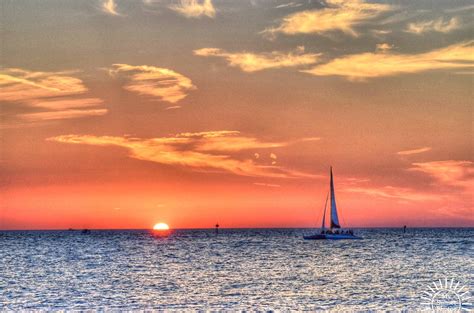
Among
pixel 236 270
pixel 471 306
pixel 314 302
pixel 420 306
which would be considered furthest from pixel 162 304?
pixel 236 270

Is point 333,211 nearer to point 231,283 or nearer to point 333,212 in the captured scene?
point 333,212

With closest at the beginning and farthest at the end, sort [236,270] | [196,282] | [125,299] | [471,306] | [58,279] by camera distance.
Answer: [471,306] < [125,299] < [196,282] < [58,279] < [236,270]

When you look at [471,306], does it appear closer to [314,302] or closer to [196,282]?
[314,302]

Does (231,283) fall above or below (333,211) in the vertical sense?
below

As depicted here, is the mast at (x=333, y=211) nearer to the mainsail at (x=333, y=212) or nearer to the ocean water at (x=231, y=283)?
the mainsail at (x=333, y=212)

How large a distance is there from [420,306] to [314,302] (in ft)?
28.3

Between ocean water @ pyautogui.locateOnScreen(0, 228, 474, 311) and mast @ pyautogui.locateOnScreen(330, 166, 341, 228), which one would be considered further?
mast @ pyautogui.locateOnScreen(330, 166, 341, 228)

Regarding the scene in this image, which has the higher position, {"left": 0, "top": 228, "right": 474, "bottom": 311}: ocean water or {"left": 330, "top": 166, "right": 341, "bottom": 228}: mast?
{"left": 330, "top": 166, "right": 341, "bottom": 228}: mast

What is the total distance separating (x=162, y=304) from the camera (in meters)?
55.5

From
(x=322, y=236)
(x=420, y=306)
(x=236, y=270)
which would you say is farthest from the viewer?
(x=322, y=236)

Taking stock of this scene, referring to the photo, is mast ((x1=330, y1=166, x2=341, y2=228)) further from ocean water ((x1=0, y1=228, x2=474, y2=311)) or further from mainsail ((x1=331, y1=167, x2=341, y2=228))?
ocean water ((x1=0, y1=228, x2=474, y2=311))

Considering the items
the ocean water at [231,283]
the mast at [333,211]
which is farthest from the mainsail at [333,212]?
the ocean water at [231,283]

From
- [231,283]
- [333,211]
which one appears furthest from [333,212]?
[231,283]

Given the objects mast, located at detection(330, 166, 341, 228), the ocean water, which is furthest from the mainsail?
the ocean water
